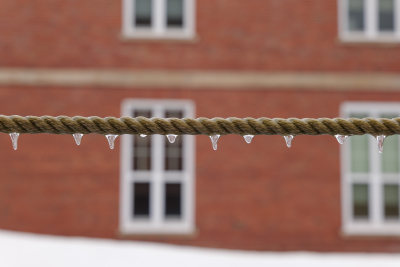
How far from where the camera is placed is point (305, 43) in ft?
41.0

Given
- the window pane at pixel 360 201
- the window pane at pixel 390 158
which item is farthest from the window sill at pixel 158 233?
the window pane at pixel 390 158

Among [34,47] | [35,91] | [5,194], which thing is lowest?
[5,194]

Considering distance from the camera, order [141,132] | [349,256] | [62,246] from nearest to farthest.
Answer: [141,132]
[62,246]
[349,256]

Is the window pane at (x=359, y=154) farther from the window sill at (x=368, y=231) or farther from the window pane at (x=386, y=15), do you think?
the window pane at (x=386, y=15)

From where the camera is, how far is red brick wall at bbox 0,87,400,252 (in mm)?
12109

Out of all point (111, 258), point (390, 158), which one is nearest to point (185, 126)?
point (111, 258)

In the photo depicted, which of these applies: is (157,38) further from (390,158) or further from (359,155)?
(390,158)

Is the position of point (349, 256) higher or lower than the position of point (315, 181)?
lower

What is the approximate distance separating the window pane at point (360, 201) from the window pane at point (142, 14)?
5.78 m

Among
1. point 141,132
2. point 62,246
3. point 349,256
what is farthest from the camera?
point 349,256

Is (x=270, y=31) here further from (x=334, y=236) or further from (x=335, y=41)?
(x=334, y=236)

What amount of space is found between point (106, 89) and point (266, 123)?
35.9 ft

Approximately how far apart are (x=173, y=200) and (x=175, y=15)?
13.3 ft

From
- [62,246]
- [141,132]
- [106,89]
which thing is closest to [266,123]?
[141,132]
